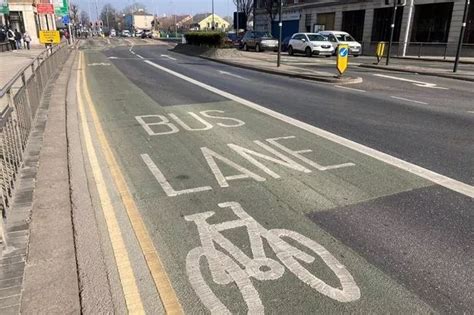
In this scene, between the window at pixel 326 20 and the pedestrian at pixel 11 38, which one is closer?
the pedestrian at pixel 11 38

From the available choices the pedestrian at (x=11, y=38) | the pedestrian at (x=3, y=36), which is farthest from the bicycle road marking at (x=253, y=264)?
the pedestrian at (x=3, y=36)

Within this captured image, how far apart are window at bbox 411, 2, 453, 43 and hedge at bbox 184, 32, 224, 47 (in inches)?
643

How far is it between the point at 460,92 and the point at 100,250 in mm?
13962

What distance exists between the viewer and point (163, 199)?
5.14 meters

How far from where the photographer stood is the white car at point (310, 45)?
31.5 meters

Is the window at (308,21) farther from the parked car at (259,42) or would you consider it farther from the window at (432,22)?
the window at (432,22)

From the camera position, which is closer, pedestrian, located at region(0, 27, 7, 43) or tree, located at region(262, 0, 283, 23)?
pedestrian, located at region(0, 27, 7, 43)

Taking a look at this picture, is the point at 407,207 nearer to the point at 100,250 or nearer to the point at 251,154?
the point at 251,154

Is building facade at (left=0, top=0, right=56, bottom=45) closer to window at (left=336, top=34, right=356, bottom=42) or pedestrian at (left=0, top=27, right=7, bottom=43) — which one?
pedestrian at (left=0, top=27, right=7, bottom=43)

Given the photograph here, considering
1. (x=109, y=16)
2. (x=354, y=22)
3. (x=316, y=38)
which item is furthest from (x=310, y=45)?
(x=109, y=16)

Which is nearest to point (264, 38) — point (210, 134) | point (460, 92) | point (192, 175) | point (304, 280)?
point (460, 92)

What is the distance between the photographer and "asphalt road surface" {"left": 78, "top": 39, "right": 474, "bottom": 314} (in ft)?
11.2

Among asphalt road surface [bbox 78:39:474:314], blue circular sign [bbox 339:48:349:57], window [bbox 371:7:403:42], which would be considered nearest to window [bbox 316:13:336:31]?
window [bbox 371:7:403:42]

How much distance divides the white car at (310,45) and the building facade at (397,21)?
23.7 ft
